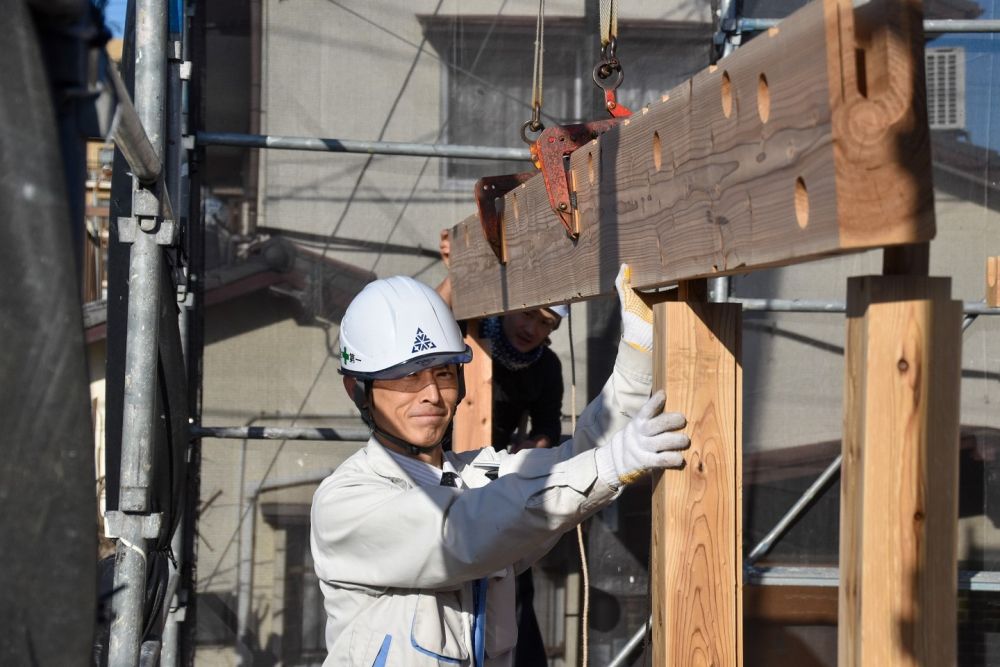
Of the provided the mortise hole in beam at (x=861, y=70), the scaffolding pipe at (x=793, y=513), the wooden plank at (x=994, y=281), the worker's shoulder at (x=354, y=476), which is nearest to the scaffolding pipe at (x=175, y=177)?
the worker's shoulder at (x=354, y=476)

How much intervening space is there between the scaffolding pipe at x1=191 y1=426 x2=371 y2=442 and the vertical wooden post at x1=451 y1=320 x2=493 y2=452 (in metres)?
0.73

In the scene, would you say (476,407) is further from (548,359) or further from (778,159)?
(778,159)

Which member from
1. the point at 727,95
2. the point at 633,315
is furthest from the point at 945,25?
the point at 727,95

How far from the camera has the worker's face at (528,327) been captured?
13.4 ft

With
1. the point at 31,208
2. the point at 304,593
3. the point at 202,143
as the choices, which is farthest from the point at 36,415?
the point at 304,593

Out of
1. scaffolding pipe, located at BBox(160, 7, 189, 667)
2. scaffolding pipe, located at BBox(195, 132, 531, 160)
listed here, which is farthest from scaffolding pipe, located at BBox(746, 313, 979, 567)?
scaffolding pipe, located at BBox(160, 7, 189, 667)

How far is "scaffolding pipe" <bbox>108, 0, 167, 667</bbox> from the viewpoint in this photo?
9.18 ft

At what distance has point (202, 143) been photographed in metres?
4.50

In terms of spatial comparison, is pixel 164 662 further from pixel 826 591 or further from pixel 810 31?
pixel 810 31

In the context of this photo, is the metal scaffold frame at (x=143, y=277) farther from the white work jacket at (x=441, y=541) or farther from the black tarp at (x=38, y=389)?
the black tarp at (x=38, y=389)

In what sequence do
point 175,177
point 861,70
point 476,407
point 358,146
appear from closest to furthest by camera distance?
point 861,70 < point 175,177 < point 476,407 < point 358,146

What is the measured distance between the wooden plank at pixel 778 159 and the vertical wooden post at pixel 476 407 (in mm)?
1575

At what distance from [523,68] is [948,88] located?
1794 mm

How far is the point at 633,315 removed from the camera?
7.24 ft
